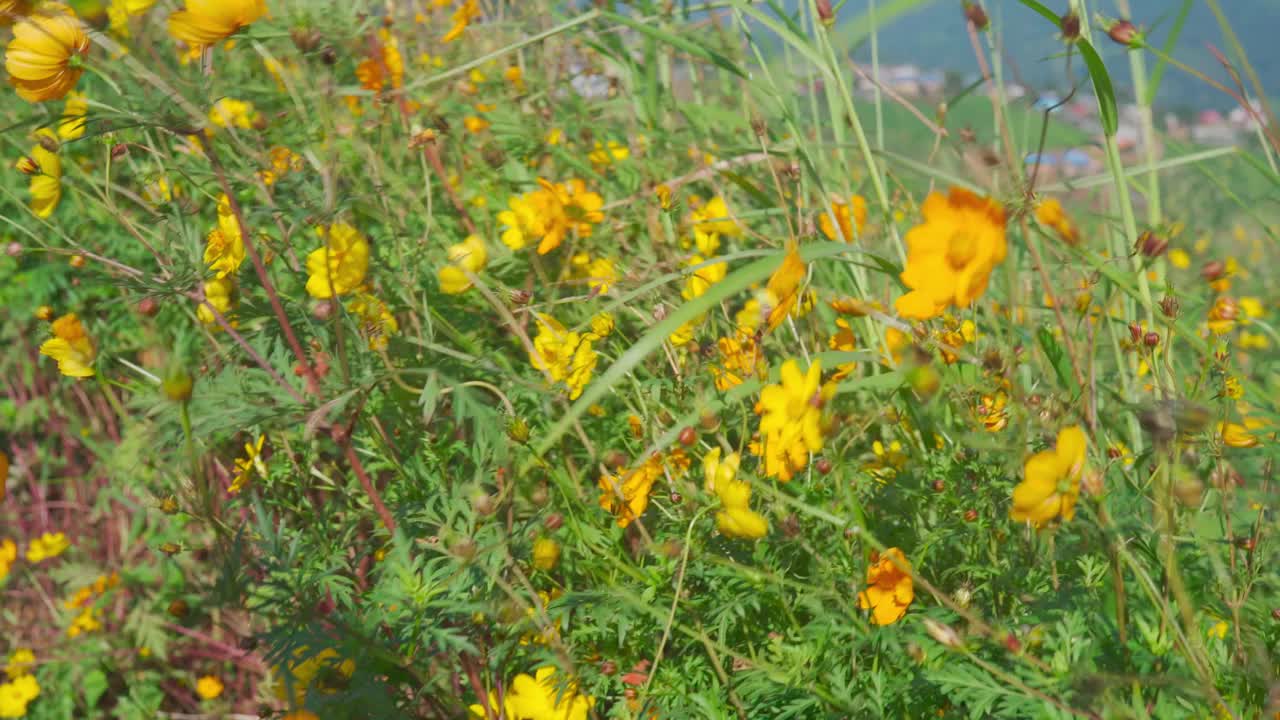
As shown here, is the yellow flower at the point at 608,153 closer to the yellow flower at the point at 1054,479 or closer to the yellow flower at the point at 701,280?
the yellow flower at the point at 701,280

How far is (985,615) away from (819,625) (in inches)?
8.2

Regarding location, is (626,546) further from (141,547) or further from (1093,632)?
(141,547)

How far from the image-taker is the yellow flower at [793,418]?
2.50ft

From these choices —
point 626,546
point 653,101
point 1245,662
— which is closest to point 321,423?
point 626,546

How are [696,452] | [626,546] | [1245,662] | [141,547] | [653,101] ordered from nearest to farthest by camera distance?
[1245,662]
[696,452]
[626,546]
[653,101]
[141,547]

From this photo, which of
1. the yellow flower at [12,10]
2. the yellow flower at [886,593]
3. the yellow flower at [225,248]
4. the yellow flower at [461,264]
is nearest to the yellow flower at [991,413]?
the yellow flower at [886,593]

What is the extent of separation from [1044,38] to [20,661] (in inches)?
80.4

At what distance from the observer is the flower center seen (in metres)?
0.67

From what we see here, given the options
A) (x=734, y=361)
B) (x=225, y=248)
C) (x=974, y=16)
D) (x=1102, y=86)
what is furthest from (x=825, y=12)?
(x=225, y=248)

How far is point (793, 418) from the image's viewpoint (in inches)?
31.4

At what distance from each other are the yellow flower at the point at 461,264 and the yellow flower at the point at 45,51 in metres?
0.45

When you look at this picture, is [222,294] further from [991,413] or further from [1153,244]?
[1153,244]

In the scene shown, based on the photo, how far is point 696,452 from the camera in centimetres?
105

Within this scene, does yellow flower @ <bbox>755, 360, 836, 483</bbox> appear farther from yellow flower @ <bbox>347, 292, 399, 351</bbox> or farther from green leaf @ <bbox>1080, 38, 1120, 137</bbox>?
yellow flower @ <bbox>347, 292, 399, 351</bbox>
